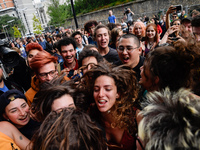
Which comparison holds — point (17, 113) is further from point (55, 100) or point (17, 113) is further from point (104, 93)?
point (104, 93)

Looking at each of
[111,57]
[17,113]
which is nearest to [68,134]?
[17,113]

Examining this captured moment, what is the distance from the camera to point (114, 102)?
1.86 meters

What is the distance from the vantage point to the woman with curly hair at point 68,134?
1041 mm

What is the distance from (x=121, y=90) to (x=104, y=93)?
13.2 inches

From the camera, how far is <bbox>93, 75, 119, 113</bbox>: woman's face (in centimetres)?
172

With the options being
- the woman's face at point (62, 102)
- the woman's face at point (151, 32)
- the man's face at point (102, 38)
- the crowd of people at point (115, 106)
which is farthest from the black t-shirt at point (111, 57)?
the woman's face at point (62, 102)

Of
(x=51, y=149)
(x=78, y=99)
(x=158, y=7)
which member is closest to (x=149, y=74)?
(x=78, y=99)

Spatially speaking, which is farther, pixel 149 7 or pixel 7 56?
pixel 149 7

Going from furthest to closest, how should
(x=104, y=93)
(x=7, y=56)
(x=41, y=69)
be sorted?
(x=7, y=56), (x=41, y=69), (x=104, y=93)

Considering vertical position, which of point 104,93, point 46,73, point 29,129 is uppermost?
point 46,73

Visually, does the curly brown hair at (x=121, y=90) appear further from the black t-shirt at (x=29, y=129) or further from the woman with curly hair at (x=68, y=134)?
the black t-shirt at (x=29, y=129)

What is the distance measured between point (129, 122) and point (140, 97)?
1.89 feet

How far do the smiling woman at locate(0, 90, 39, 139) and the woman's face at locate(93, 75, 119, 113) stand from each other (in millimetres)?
958

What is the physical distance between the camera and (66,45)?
307 centimetres
